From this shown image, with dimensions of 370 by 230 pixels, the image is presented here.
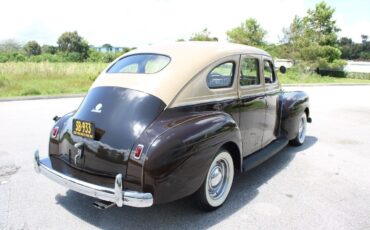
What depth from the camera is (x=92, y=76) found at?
20125mm

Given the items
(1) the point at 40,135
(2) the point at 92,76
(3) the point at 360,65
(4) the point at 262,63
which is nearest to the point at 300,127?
(4) the point at 262,63

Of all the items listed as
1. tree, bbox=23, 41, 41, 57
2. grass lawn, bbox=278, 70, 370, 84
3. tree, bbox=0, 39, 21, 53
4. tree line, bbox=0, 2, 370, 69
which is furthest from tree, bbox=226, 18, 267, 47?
tree, bbox=0, 39, 21, 53

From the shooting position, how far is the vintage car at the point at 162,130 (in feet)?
9.95

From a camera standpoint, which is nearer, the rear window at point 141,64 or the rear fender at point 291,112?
the rear window at point 141,64

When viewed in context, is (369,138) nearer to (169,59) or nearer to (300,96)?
(300,96)

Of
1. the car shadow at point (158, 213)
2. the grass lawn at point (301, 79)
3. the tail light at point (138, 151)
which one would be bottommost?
the car shadow at point (158, 213)

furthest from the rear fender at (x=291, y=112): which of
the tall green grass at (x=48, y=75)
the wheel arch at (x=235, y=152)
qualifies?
the tall green grass at (x=48, y=75)

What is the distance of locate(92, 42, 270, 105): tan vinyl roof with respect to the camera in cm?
353

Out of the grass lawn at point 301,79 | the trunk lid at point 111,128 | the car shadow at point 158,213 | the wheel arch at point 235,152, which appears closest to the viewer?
the trunk lid at point 111,128

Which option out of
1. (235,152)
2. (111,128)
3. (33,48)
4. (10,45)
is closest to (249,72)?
(235,152)

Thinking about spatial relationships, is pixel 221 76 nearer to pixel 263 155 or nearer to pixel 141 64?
pixel 141 64

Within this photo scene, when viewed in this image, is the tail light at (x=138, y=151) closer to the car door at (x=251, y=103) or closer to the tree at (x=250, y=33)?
the car door at (x=251, y=103)

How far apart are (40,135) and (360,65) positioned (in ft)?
164

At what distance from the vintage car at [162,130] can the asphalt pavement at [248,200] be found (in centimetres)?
28
